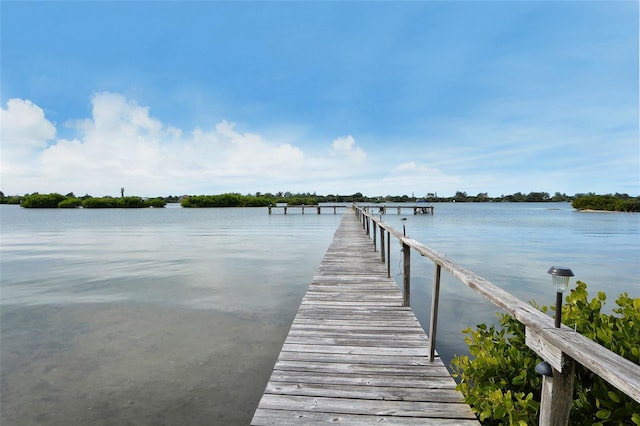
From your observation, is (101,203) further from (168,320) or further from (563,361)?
(563,361)

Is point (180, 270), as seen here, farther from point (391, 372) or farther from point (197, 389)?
point (391, 372)

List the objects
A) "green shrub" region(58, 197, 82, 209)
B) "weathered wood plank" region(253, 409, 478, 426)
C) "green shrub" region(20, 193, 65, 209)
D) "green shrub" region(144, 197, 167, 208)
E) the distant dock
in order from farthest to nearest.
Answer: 1. "green shrub" region(144, 197, 167, 208)
2. "green shrub" region(58, 197, 82, 209)
3. "green shrub" region(20, 193, 65, 209)
4. "weathered wood plank" region(253, 409, 478, 426)
5. the distant dock

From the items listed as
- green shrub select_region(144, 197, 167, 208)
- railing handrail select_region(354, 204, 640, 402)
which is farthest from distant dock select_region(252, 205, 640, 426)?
green shrub select_region(144, 197, 167, 208)

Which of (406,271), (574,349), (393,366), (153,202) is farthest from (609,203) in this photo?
(153,202)

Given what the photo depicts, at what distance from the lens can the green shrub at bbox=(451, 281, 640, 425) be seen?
1624mm

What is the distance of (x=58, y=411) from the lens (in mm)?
3689

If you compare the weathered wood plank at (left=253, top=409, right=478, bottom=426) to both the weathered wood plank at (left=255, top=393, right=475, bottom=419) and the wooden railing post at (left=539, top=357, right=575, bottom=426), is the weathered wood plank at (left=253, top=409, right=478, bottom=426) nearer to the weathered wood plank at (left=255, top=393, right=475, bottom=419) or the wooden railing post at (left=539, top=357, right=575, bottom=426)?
the weathered wood plank at (left=255, top=393, right=475, bottom=419)

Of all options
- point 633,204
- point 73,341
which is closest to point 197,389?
point 73,341

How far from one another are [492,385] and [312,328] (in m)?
2.51

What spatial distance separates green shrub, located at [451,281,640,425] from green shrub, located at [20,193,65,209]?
374ft

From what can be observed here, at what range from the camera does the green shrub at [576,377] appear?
1624mm

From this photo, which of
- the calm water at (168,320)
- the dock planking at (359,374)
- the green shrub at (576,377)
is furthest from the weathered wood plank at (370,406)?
the calm water at (168,320)

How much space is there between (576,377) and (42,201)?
4553 inches

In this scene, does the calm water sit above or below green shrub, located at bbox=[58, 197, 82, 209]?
below
